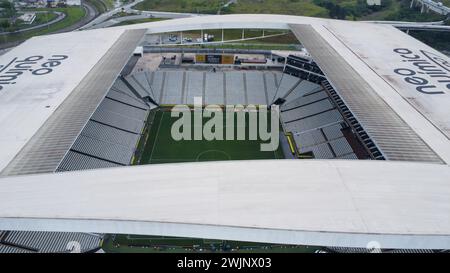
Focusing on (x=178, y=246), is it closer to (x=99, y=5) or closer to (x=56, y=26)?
(x=56, y=26)

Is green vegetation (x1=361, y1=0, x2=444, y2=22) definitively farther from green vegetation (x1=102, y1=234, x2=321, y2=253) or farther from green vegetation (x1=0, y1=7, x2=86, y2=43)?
green vegetation (x1=102, y1=234, x2=321, y2=253)

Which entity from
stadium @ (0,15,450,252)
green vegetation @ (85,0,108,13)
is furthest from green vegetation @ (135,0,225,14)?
stadium @ (0,15,450,252)

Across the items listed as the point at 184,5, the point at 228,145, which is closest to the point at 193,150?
the point at 228,145

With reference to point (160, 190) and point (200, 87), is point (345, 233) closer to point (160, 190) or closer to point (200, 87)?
point (160, 190)

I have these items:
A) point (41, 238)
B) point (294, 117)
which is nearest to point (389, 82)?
point (294, 117)

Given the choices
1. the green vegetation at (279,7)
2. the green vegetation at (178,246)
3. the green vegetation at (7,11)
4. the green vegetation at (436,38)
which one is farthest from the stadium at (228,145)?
the green vegetation at (7,11)

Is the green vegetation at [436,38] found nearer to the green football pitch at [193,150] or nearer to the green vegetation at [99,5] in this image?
the green football pitch at [193,150]
